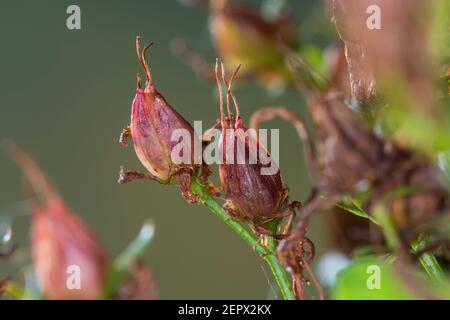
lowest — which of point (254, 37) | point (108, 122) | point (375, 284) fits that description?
point (375, 284)

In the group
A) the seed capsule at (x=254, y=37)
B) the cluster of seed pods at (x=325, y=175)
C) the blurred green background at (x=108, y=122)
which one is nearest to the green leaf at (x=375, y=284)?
the cluster of seed pods at (x=325, y=175)

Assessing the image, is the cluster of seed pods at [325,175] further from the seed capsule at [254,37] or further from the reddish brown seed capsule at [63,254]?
the seed capsule at [254,37]

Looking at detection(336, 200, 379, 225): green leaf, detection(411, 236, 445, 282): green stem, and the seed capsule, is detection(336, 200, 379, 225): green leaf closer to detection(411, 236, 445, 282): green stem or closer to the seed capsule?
detection(411, 236, 445, 282): green stem

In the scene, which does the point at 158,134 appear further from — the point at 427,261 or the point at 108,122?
the point at 108,122

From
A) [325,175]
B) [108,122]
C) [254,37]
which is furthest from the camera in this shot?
[108,122]

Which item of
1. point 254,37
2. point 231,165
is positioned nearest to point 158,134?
point 231,165

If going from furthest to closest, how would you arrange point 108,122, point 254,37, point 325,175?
point 108,122 < point 254,37 < point 325,175

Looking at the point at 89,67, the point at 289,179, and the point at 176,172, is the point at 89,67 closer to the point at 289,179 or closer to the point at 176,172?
the point at 289,179
